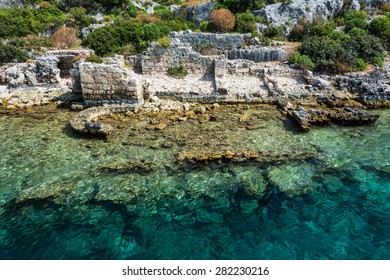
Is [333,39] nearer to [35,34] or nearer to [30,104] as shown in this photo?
[30,104]

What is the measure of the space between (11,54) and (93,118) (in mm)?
13348

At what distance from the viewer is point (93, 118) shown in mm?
13250

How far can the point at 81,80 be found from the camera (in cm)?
1451

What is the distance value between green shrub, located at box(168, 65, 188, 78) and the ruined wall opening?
26.5 ft

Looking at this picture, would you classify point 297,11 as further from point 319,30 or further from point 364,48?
point 364,48

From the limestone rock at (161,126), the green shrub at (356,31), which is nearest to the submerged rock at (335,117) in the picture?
the limestone rock at (161,126)

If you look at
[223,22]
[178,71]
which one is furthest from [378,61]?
[178,71]

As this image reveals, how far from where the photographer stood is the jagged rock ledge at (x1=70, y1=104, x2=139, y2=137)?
11.3 m

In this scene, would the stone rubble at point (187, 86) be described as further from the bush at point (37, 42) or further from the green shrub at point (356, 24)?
the green shrub at point (356, 24)

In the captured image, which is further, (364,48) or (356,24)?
(356,24)

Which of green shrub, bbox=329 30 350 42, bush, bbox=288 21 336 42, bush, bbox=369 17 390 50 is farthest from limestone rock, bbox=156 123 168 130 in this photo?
bush, bbox=369 17 390 50

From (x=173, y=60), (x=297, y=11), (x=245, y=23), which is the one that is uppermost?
(x=297, y=11)

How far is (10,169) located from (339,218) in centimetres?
1079

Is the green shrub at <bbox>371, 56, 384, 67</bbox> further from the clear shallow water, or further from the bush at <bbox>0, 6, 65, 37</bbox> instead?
the bush at <bbox>0, 6, 65, 37</bbox>
